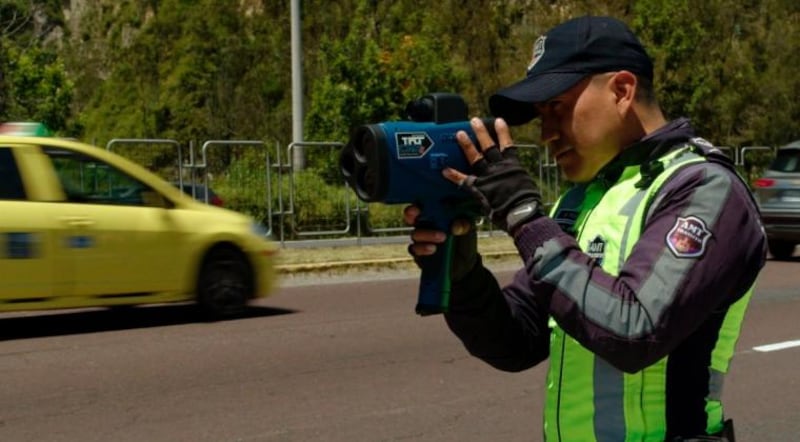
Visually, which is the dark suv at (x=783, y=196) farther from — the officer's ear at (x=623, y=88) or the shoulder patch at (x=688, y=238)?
the shoulder patch at (x=688, y=238)

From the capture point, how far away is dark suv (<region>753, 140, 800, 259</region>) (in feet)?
53.9

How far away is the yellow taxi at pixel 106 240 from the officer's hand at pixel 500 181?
755 centimetres

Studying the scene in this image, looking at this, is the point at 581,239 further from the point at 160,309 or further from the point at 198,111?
the point at 198,111

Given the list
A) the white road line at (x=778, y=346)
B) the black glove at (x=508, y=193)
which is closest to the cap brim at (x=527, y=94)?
the black glove at (x=508, y=193)

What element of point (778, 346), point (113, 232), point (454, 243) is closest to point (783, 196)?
point (778, 346)

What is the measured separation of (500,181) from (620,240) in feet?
0.79

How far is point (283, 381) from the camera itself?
7.50 metres

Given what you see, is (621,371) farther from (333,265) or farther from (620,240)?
(333,265)

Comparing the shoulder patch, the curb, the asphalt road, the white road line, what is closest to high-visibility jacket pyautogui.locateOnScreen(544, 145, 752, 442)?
the shoulder patch

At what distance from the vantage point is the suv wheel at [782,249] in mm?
17141

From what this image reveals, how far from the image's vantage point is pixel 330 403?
685 cm

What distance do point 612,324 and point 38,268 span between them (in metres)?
7.95

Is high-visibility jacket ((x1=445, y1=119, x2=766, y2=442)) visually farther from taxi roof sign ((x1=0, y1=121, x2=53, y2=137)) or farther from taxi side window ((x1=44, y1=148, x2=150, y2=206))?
taxi roof sign ((x1=0, y1=121, x2=53, y2=137))

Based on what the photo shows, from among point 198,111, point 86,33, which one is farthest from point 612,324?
point 86,33
